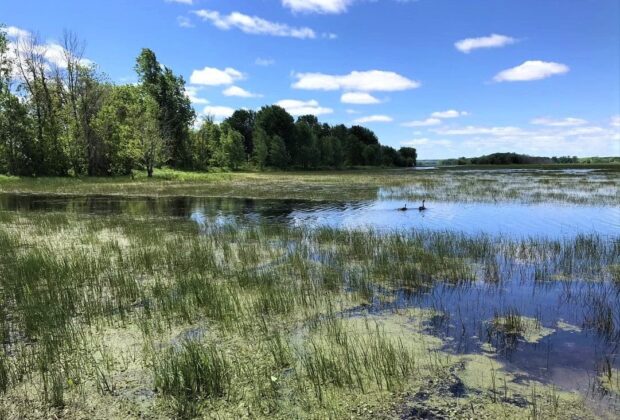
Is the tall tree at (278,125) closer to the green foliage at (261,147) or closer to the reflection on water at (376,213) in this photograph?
the green foliage at (261,147)

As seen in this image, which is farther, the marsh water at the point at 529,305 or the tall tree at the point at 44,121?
the tall tree at the point at 44,121

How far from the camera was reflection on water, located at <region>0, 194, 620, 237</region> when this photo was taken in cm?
1914

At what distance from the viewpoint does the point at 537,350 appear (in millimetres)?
6836

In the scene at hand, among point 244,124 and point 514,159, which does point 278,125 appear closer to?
point 244,124

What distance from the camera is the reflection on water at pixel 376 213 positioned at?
1914cm

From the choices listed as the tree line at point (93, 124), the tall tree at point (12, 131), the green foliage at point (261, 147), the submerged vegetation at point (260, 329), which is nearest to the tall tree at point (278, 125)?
the green foliage at point (261, 147)

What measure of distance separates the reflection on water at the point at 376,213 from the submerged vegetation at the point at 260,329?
4.54 meters

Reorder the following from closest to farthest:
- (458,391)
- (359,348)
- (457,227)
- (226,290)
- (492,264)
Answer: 1. (458,391)
2. (359,348)
3. (226,290)
4. (492,264)
5. (457,227)

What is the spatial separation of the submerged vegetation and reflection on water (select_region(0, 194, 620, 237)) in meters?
4.54

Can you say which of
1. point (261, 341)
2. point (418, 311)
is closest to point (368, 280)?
point (418, 311)

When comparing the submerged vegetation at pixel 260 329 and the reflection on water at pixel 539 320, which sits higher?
the submerged vegetation at pixel 260 329

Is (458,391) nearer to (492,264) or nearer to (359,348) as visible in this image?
(359,348)

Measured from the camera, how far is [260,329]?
755cm

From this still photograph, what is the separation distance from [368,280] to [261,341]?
14.0 ft
